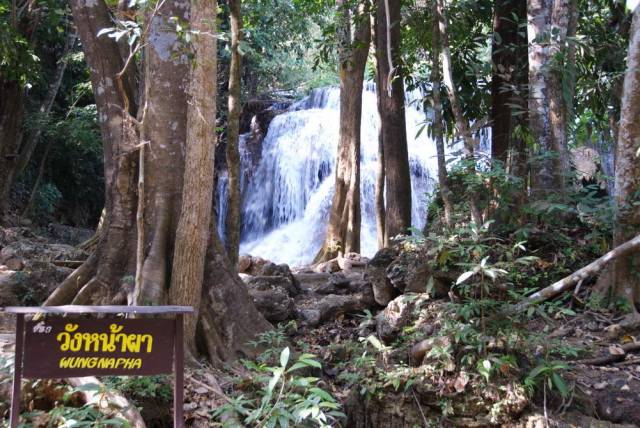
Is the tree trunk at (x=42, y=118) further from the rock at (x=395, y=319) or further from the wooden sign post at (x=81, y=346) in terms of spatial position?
the wooden sign post at (x=81, y=346)

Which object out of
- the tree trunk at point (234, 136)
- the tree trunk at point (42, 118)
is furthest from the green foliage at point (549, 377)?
the tree trunk at point (42, 118)

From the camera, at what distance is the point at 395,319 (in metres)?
6.19

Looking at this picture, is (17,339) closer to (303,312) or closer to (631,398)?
(631,398)

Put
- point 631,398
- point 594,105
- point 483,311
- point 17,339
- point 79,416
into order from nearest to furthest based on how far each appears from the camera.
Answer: point 17,339
point 79,416
point 631,398
point 483,311
point 594,105

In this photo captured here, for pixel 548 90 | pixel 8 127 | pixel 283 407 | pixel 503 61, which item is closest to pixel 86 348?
pixel 283 407

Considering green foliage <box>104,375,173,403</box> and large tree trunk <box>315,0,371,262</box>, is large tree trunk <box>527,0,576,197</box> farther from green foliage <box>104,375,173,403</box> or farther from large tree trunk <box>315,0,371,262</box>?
large tree trunk <box>315,0,371,262</box>

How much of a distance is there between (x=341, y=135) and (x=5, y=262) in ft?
21.7

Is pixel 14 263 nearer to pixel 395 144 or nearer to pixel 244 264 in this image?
pixel 244 264

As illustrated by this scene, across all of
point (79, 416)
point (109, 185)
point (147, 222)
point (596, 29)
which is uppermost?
point (596, 29)

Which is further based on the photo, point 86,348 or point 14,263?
point 14,263

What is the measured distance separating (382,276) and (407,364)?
2.09m

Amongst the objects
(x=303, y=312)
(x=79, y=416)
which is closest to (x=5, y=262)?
(x=303, y=312)

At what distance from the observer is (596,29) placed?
823 centimetres

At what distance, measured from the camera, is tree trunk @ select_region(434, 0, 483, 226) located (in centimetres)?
588
